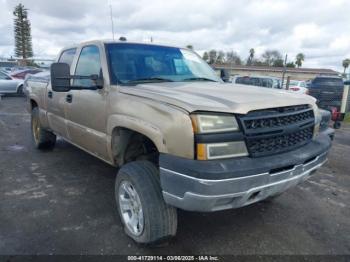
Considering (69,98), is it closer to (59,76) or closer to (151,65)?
(59,76)

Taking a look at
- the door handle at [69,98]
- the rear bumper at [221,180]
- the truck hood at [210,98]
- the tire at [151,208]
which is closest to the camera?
the rear bumper at [221,180]

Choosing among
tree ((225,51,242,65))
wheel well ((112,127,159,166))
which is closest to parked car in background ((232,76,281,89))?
wheel well ((112,127,159,166))

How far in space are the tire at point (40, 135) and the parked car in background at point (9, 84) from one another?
12.0 metres

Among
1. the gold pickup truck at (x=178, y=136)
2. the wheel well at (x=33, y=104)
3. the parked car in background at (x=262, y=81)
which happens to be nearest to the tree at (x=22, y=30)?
the parked car in background at (x=262, y=81)

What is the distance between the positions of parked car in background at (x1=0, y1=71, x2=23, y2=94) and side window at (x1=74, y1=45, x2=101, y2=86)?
14292mm

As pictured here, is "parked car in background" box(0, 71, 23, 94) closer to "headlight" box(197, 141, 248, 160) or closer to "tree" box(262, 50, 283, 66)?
"headlight" box(197, 141, 248, 160)

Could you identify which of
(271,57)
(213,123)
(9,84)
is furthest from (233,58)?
Result: (213,123)

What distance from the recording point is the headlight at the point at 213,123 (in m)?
2.18

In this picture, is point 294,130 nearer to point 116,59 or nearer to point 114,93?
point 114,93

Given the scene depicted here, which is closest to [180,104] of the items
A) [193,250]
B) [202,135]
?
[202,135]

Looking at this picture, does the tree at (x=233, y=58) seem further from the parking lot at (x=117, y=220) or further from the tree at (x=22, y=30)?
the parking lot at (x=117, y=220)

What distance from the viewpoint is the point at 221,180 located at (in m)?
2.10

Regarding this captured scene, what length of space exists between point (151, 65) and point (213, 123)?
5.24 ft

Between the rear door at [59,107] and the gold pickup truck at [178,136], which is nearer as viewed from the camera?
the gold pickup truck at [178,136]
